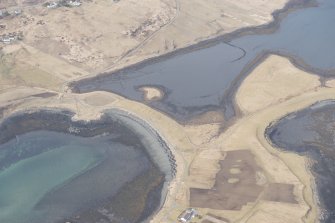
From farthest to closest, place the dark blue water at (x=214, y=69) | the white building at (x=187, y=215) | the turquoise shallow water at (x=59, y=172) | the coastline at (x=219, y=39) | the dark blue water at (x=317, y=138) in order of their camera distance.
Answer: the coastline at (x=219, y=39)
the dark blue water at (x=214, y=69)
the dark blue water at (x=317, y=138)
the turquoise shallow water at (x=59, y=172)
the white building at (x=187, y=215)

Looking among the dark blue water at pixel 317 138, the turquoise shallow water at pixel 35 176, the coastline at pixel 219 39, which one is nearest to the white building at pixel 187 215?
the dark blue water at pixel 317 138

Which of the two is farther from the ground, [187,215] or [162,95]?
[187,215]

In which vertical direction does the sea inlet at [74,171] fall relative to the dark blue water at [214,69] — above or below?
below

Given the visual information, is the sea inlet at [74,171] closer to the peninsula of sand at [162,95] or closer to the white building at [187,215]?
the peninsula of sand at [162,95]

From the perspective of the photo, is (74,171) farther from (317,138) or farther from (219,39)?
(219,39)

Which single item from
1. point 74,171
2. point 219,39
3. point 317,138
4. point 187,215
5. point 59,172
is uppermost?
point 219,39

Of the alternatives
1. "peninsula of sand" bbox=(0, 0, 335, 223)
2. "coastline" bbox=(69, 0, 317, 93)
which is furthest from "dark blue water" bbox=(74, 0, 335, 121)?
"peninsula of sand" bbox=(0, 0, 335, 223)

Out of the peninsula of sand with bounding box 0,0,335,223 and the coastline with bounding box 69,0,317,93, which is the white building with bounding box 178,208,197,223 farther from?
the coastline with bounding box 69,0,317,93

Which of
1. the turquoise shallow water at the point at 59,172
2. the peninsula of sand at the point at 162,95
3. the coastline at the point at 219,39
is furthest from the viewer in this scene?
the coastline at the point at 219,39

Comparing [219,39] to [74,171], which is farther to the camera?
[219,39]

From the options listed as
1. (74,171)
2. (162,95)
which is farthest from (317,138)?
(74,171)
